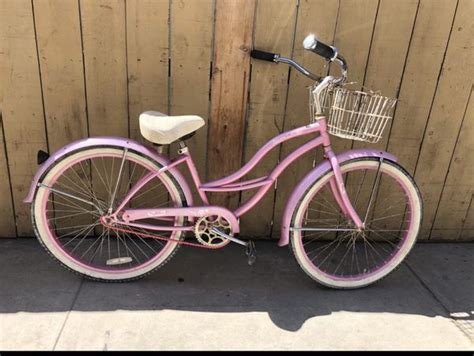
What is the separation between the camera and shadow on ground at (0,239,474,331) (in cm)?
259

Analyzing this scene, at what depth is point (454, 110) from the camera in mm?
3061

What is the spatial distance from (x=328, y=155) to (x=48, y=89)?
69.2 inches

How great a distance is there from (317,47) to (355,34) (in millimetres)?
674

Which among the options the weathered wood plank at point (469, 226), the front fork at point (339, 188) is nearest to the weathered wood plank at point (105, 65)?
the front fork at point (339, 188)

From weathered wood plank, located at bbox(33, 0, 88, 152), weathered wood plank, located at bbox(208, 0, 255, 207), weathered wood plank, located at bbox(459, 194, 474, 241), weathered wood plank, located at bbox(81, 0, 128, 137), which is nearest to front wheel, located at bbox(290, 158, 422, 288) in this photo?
weathered wood plank, located at bbox(459, 194, 474, 241)

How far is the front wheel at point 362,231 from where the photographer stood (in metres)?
2.79

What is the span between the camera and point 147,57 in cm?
275

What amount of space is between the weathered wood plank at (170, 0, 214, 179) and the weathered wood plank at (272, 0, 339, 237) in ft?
1.78

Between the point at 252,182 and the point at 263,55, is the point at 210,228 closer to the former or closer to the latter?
the point at 252,182

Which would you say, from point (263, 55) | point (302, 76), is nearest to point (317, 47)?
point (263, 55)

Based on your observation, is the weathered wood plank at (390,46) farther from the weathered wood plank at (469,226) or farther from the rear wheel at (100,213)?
the rear wheel at (100,213)

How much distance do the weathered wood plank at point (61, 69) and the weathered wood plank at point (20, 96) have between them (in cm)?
5

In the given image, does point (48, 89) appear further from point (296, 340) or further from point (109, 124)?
point (296, 340)

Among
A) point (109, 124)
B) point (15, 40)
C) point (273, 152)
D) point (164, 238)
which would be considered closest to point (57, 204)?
point (109, 124)
